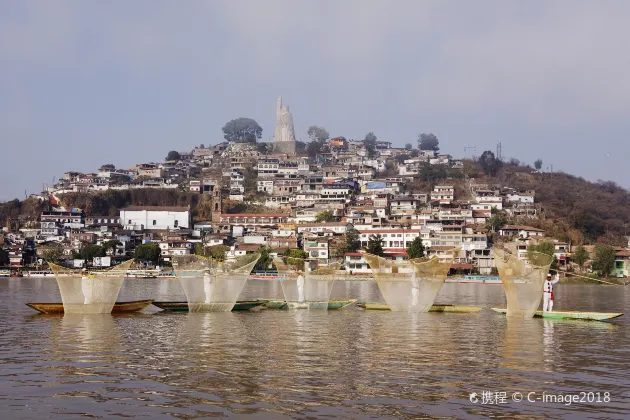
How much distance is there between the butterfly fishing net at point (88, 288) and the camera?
21.8m

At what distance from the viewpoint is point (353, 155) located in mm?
143375

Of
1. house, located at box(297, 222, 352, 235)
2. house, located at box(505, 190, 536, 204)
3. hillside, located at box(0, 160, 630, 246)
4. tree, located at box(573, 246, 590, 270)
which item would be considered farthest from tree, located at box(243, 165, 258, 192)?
tree, located at box(573, 246, 590, 270)

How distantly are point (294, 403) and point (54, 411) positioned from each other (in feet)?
10.3

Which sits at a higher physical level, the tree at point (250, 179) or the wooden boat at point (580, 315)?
the tree at point (250, 179)

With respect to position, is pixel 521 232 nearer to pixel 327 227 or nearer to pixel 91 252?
pixel 327 227

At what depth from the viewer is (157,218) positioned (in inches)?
3834

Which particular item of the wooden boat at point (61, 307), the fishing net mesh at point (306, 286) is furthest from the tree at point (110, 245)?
the fishing net mesh at point (306, 286)

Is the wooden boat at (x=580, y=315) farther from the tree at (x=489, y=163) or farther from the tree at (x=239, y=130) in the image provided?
the tree at (x=239, y=130)

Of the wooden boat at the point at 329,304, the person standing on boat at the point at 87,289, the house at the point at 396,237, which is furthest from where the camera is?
the house at the point at 396,237

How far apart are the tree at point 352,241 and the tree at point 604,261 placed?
24792 millimetres

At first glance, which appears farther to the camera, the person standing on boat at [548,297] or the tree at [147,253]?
the tree at [147,253]

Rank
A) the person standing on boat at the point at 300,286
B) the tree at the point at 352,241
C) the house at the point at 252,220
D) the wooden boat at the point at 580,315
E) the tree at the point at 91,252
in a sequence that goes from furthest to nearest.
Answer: the house at the point at 252,220, the tree at the point at 352,241, the tree at the point at 91,252, the person standing on boat at the point at 300,286, the wooden boat at the point at 580,315

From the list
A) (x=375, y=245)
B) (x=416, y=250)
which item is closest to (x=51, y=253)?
(x=375, y=245)

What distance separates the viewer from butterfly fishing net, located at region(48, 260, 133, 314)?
2183 centimetres
